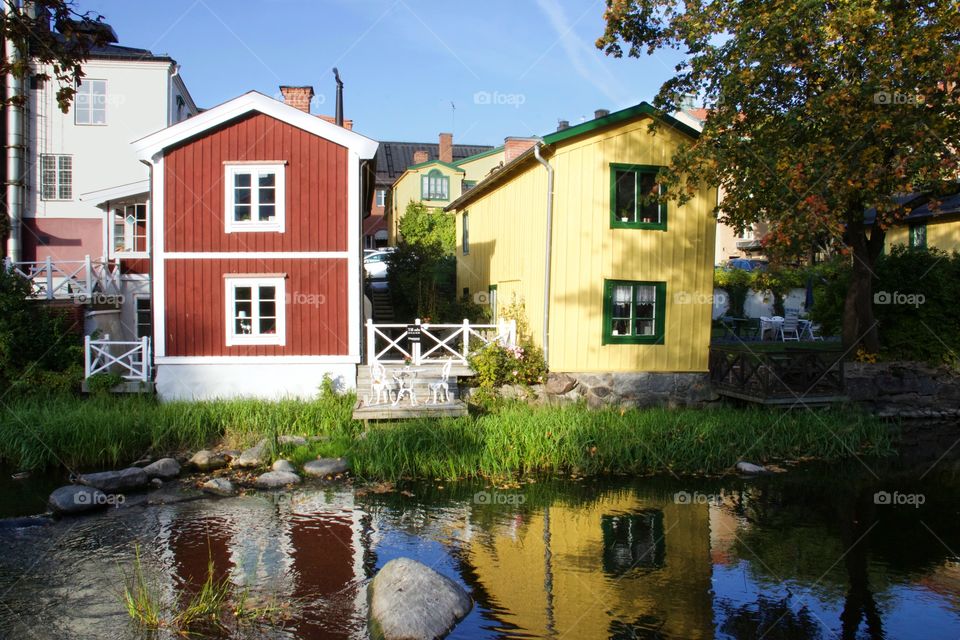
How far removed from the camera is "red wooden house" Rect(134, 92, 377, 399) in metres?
15.4

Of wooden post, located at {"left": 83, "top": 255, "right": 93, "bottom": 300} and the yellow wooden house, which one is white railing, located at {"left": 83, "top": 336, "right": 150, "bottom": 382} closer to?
wooden post, located at {"left": 83, "top": 255, "right": 93, "bottom": 300}

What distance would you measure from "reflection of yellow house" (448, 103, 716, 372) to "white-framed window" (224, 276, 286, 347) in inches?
226

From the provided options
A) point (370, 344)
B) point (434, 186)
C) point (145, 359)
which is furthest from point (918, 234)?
point (145, 359)

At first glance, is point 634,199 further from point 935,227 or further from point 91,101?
point 91,101

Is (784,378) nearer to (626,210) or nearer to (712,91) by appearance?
(626,210)

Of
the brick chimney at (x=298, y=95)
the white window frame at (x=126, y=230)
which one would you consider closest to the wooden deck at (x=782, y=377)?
the brick chimney at (x=298, y=95)

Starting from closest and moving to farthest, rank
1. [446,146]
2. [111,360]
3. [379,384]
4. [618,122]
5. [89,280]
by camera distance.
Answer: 1. [379,384]
2. [618,122]
3. [111,360]
4. [89,280]
5. [446,146]

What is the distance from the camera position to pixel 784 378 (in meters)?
16.1

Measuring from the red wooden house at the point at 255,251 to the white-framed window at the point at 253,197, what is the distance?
22mm

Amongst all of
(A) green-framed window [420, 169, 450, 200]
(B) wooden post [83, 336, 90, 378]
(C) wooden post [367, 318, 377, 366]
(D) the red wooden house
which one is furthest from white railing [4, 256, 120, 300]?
(A) green-framed window [420, 169, 450, 200]

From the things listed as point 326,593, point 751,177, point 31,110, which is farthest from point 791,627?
point 31,110

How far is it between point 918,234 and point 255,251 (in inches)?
928

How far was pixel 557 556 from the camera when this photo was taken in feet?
29.3

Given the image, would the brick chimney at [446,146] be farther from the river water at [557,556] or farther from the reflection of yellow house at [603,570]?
the reflection of yellow house at [603,570]
